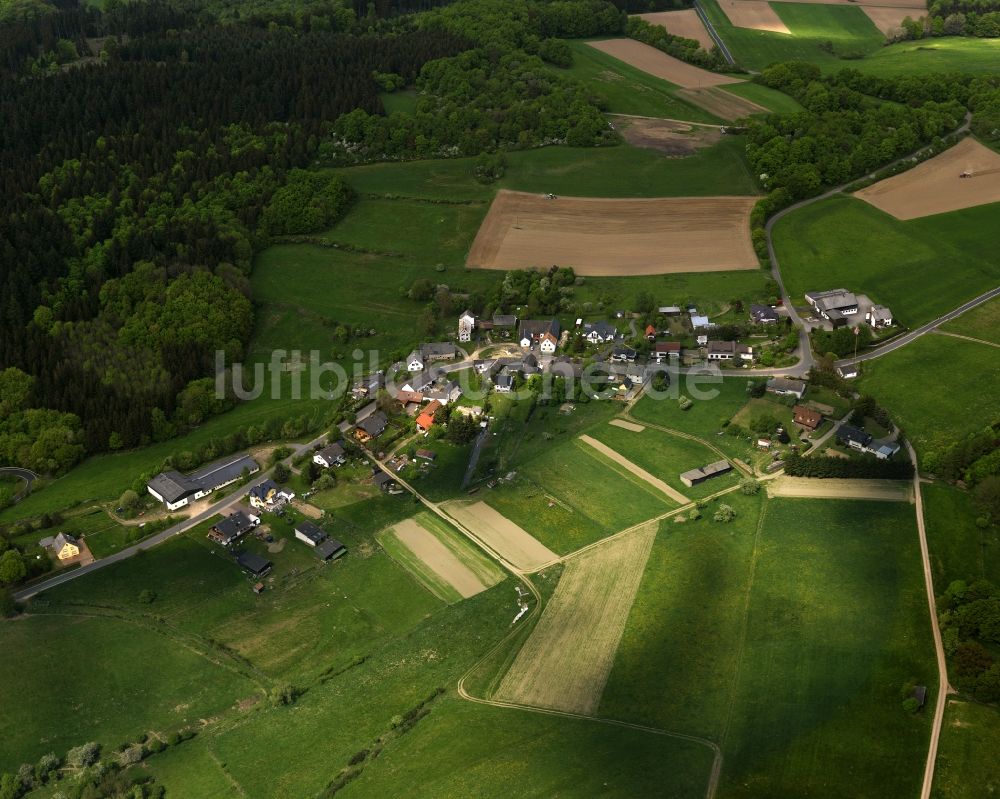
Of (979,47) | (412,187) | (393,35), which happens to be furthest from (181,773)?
(979,47)

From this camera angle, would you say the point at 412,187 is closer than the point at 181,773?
No

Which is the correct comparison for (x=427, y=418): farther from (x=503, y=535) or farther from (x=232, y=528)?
(x=232, y=528)

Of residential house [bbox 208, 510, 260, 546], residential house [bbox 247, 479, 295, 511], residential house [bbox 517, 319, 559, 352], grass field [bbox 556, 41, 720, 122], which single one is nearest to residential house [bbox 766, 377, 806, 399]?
residential house [bbox 517, 319, 559, 352]

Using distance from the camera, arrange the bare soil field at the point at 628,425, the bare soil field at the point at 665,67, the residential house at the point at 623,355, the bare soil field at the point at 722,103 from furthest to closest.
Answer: the bare soil field at the point at 665,67, the bare soil field at the point at 722,103, the residential house at the point at 623,355, the bare soil field at the point at 628,425

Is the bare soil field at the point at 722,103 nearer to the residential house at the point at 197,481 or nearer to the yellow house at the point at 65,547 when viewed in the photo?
the residential house at the point at 197,481

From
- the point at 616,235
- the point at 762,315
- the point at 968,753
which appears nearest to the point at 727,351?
the point at 762,315

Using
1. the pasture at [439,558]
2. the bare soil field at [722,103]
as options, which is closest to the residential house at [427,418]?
the pasture at [439,558]

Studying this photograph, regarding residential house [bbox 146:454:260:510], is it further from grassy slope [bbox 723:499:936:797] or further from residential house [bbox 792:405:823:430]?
residential house [bbox 792:405:823:430]

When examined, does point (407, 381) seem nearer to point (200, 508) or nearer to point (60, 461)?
point (200, 508)
